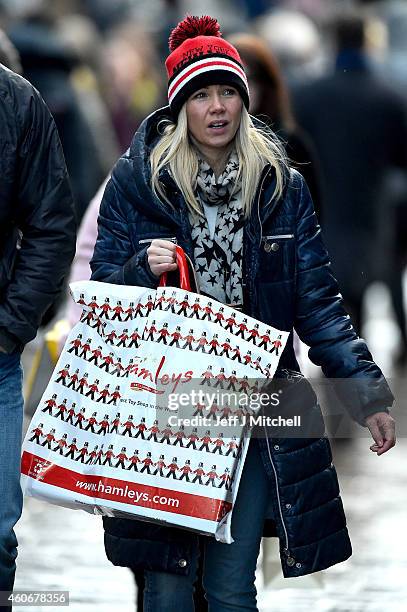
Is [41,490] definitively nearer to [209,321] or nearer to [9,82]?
[209,321]

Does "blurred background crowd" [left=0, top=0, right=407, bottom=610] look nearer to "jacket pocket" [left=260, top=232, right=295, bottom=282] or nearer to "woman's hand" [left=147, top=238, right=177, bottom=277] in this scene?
"jacket pocket" [left=260, top=232, right=295, bottom=282]

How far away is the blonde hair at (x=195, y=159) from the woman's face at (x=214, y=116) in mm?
26

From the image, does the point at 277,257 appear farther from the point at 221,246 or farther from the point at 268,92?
the point at 268,92

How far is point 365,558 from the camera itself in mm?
6977

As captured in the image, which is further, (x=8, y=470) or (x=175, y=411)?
(x=8, y=470)

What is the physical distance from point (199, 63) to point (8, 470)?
1.19 meters

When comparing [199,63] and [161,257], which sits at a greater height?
[199,63]

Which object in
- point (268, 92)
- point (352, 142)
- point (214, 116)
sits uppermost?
point (214, 116)

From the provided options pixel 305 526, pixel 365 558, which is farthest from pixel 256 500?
pixel 365 558

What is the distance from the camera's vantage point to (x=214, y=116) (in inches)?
191

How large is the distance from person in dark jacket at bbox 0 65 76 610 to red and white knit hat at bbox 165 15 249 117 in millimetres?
366

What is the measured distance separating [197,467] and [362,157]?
5431 mm

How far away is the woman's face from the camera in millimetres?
4859

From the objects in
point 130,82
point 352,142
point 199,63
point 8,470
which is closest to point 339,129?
point 352,142
